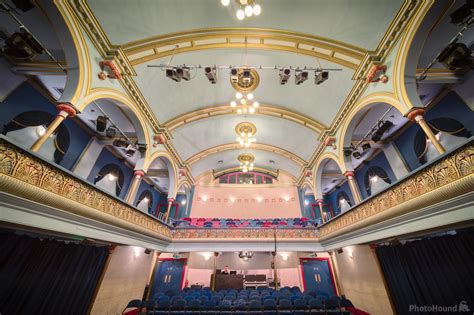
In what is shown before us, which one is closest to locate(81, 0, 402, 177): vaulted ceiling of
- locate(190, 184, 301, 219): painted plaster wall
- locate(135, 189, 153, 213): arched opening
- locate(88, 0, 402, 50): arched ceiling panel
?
locate(88, 0, 402, 50): arched ceiling panel

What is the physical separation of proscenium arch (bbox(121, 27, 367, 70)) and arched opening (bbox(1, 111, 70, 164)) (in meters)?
4.22

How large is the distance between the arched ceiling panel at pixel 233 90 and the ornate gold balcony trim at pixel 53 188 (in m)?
4.79

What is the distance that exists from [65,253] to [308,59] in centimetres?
1021

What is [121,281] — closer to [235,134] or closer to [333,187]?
[235,134]

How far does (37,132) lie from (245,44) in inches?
336

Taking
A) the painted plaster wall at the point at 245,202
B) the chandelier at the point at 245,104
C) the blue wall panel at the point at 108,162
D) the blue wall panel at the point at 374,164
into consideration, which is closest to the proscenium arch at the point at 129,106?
the blue wall panel at the point at 108,162

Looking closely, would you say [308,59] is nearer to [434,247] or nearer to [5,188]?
[434,247]

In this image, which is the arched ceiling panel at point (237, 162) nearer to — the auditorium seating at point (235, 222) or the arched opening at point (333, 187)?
the arched opening at point (333, 187)

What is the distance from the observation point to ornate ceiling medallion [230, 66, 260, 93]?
6184 millimetres

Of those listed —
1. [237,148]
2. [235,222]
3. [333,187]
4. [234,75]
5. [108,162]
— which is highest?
[237,148]

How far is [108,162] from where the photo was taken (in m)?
10.1

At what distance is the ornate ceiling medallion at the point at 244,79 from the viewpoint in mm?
6184

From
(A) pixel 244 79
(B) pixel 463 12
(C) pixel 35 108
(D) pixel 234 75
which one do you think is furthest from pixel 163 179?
(B) pixel 463 12

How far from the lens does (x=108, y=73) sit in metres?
5.77
